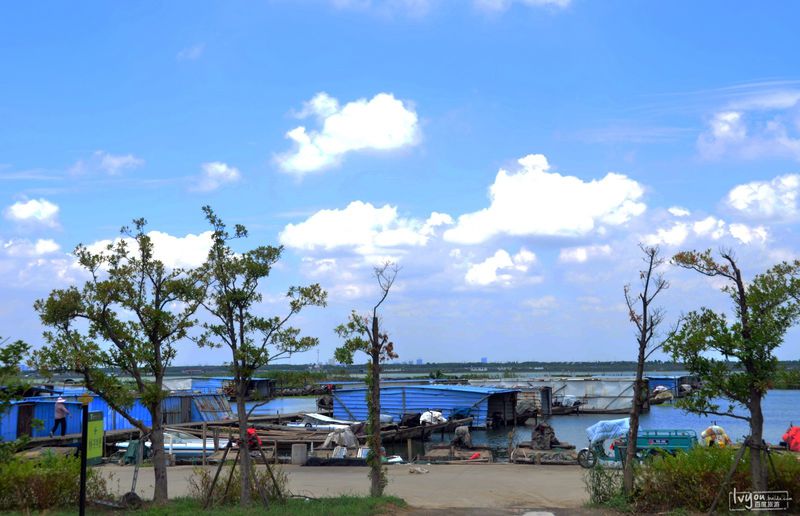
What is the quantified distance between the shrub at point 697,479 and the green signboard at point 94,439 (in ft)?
31.0

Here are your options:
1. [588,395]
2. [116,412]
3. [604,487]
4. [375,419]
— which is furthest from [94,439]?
[588,395]

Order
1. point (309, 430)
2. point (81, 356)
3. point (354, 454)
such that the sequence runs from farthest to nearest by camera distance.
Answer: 1. point (309, 430)
2. point (354, 454)
3. point (81, 356)

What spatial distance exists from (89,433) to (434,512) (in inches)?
242

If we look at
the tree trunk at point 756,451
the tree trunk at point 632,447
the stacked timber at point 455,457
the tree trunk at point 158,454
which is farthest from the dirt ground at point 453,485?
the tree trunk at point 756,451

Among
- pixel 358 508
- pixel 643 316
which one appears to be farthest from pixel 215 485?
pixel 643 316

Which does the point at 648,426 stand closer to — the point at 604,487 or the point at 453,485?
the point at 453,485

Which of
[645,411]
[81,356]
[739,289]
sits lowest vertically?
[645,411]

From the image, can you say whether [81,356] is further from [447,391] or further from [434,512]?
[447,391]

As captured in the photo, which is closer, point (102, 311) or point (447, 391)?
point (102, 311)

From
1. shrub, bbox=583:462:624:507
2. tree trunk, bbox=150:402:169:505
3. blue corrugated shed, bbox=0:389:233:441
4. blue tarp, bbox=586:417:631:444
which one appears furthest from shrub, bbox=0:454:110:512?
blue tarp, bbox=586:417:631:444

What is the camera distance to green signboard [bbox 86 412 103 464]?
1240 centimetres

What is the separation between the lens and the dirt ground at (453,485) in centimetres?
1592

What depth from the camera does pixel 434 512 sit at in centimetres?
1398

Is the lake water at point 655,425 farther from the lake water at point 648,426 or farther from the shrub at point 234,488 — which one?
the shrub at point 234,488
